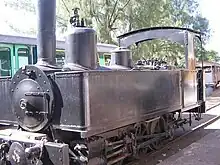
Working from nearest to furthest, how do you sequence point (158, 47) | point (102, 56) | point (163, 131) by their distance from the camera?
point (163, 131), point (102, 56), point (158, 47)

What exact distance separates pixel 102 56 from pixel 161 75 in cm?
732

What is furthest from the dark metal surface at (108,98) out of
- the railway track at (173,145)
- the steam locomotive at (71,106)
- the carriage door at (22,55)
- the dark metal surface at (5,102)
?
the carriage door at (22,55)

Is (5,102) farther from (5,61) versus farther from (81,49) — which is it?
(5,61)

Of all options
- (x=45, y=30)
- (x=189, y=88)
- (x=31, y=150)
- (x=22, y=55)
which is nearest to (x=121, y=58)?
(x=45, y=30)

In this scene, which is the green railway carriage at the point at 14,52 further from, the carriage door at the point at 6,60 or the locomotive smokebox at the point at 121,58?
the locomotive smokebox at the point at 121,58

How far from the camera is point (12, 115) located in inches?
201

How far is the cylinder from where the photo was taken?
4570 mm

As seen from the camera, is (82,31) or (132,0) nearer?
(82,31)

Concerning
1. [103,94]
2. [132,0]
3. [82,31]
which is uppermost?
[132,0]

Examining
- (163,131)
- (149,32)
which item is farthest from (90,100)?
(149,32)

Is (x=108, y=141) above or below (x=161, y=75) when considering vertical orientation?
below

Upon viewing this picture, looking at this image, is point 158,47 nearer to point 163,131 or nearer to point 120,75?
point 163,131

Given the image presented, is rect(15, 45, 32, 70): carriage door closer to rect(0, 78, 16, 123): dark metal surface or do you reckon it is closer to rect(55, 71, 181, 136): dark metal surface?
rect(0, 78, 16, 123): dark metal surface

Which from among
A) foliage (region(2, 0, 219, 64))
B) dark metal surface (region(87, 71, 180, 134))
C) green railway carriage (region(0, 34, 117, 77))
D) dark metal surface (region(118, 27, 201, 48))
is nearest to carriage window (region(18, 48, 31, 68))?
green railway carriage (region(0, 34, 117, 77))
